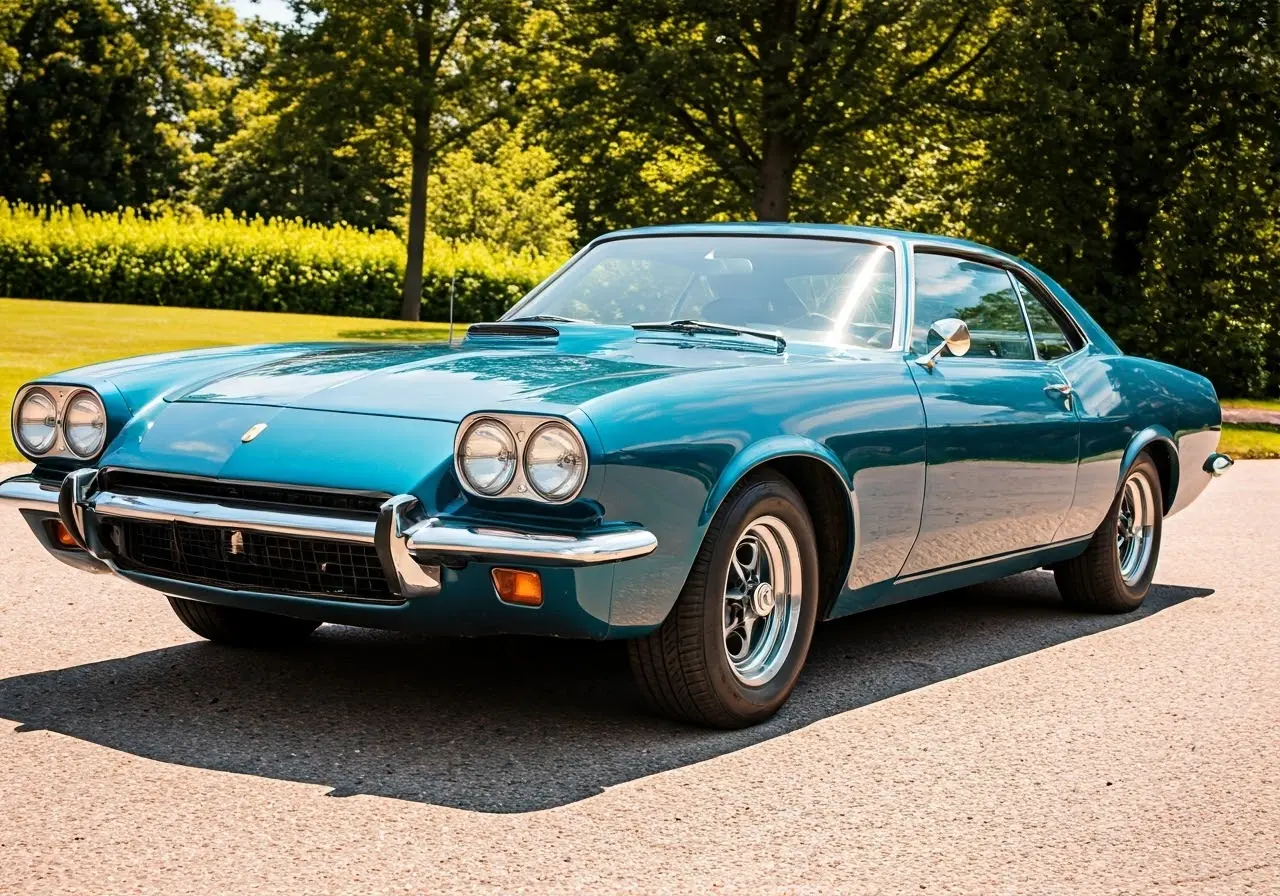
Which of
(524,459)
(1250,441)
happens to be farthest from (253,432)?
(1250,441)

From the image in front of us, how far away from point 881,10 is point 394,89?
10063mm

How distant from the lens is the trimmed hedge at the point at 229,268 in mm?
32812

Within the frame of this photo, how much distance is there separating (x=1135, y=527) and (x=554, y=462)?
12.4ft

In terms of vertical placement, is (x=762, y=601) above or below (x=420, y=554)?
below

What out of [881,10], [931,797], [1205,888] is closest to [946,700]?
[931,797]

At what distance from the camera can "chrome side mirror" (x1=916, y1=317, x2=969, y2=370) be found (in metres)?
5.44

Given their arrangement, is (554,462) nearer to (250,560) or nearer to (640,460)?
(640,460)

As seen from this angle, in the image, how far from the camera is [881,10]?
23.5 metres

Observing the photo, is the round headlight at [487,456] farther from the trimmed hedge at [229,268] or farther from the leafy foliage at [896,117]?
the trimmed hedge at [229,268]

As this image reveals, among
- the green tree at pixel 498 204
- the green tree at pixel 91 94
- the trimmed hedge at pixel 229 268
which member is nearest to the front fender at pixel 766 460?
the trimmed hedge at pixel 229 268

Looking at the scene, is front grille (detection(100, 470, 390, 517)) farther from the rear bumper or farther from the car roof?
the car roof

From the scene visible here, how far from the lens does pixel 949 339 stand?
543 centimetres

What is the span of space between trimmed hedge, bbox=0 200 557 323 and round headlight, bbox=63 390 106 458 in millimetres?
28692

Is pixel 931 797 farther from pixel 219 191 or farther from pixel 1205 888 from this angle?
pixel 219 191
